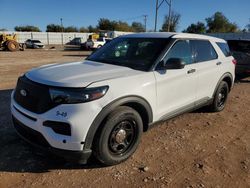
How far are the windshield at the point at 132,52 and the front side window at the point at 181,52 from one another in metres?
0.16

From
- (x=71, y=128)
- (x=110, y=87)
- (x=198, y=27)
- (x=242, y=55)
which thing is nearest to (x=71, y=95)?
(x=71, y=128)

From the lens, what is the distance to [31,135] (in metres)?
3.61

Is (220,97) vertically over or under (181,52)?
under

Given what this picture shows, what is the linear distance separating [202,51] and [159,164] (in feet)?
8.18

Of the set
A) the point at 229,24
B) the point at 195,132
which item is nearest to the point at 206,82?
the point at 195,132

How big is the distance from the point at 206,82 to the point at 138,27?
102m

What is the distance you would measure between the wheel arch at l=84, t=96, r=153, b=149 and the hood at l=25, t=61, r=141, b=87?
1.14 feet

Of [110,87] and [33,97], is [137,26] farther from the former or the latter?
[33,97]

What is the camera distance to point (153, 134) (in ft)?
16.4

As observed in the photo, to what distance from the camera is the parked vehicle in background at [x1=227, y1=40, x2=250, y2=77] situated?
1000 centimetres

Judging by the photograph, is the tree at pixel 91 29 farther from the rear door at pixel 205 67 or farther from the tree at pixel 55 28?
the rear door at pixel 205 67

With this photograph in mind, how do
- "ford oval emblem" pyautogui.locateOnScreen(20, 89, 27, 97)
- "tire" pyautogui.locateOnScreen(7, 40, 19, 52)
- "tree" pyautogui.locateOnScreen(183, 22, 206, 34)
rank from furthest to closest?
"tree" pyautogui.locateOnScreen(183, 22, 206, 34), "tire" pyautogui.locateOnScreen(7, 40, 19, 52), "ford oval emblem" pyautogui.locateOnScreen(20, 89, 27, 97)

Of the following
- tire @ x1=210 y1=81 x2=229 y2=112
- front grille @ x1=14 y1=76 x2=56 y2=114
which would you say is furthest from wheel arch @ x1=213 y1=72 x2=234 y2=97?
front grille @ x1=14 y1=76 x2=56 y2=114

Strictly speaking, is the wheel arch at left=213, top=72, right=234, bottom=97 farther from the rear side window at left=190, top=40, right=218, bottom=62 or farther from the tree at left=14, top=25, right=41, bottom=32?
the tree at left=14, top=25, right=41, bottom=32
